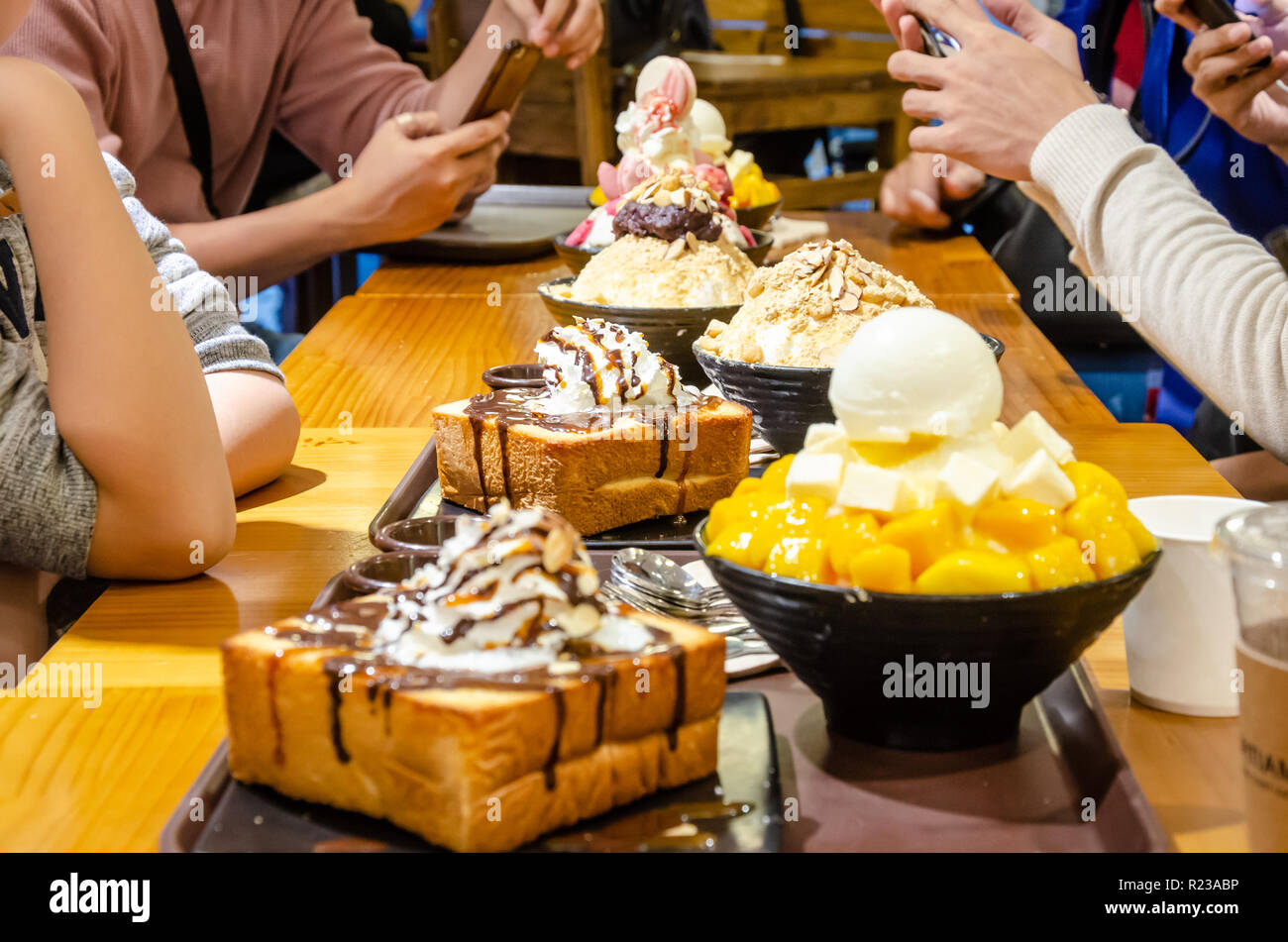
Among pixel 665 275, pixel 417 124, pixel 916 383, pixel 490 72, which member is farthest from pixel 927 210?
pixel 916 383

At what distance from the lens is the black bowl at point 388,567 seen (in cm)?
78

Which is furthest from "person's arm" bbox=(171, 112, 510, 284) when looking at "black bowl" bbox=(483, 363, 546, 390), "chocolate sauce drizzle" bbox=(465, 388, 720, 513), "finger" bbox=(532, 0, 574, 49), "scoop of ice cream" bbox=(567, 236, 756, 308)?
"chocolate sauce drizzle" bbox=(465, 388, 720, 513)

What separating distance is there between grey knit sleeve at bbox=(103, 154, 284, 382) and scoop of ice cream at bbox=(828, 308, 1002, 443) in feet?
2.67

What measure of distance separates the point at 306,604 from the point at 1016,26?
1.52m

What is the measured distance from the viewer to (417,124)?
2344 mm

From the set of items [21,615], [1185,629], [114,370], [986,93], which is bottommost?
[21,615]

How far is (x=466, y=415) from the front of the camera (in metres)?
1.13

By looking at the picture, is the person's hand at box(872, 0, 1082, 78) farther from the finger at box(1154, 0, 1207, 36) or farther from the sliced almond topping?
the sliced almond topping

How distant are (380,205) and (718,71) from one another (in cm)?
204

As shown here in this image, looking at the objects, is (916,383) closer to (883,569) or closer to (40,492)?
(883,569)

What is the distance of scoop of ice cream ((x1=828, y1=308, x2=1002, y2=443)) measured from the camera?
27.8 inches

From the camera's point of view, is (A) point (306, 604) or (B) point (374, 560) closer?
(B) point (374, 560)

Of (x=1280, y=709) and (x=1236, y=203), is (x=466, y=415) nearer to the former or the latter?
(x=1280, y=709)
